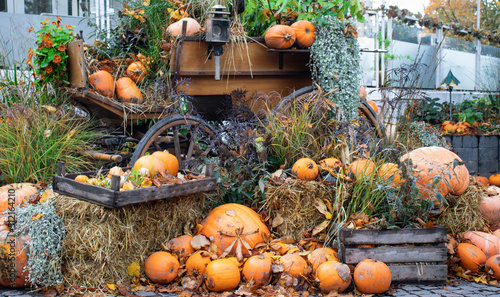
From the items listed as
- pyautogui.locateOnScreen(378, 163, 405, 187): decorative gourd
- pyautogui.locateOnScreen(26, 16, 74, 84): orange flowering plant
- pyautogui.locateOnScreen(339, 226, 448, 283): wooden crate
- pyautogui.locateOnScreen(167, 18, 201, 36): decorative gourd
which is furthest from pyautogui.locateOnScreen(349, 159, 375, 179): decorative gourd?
pyautogui.locateOnScreen(26, 16, 74, 84): orange flowering plant

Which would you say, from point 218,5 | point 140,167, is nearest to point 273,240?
point 140,167

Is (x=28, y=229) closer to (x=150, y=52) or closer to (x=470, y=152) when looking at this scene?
(x=150, y=52)

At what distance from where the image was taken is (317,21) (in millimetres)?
4734

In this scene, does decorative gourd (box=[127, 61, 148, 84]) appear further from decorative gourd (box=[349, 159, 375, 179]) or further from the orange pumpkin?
decorative gourd (box=[349, 159, 375, 179])

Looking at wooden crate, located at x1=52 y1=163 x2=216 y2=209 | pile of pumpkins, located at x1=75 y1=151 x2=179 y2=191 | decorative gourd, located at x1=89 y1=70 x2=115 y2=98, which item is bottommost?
wooden crate, located at x1=52 y1=163 x2=216 y2=209

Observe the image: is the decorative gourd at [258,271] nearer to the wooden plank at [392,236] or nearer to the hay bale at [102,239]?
the wooden plank at [392,236]

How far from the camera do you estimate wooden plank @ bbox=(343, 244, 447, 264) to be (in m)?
3.18

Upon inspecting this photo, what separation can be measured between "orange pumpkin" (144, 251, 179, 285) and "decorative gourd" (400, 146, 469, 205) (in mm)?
1998

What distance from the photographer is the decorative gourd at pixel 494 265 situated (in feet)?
11.0

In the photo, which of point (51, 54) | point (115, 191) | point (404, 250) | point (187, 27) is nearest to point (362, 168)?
point (404, 250)

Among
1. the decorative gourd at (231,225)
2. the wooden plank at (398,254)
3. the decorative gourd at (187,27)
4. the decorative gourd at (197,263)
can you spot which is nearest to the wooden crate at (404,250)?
the wooden plank at (398,254)

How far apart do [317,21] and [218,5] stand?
113 centimetres

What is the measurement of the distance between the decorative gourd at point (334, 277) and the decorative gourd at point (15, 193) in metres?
2.44

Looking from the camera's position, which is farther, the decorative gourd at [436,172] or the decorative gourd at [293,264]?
the decorative gourd at [436,172]
